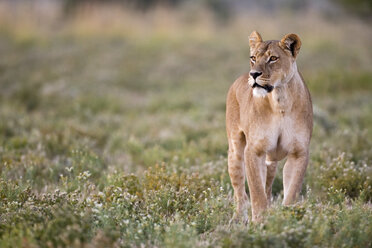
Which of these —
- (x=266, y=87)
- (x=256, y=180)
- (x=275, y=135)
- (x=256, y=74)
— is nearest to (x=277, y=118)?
(x=275, y=135)

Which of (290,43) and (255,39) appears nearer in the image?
(290,43)

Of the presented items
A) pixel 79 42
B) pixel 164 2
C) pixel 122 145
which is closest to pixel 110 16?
pixel 79 42

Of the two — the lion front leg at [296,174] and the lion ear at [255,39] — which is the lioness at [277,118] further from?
the lion ear at [255,39]

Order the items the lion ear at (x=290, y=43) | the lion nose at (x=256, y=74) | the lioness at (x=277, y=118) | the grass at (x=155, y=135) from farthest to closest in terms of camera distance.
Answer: the lion ear at (x=290, y=43) < the lioness at (x=277, y=118) < the lion nose at (x=256, y=74) < the grass at (x=155, y=135)

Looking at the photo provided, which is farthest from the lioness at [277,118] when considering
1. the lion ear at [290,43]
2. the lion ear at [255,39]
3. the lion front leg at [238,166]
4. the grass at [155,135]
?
the lion front leg at [238,166]

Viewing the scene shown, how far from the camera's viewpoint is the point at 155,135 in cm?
945

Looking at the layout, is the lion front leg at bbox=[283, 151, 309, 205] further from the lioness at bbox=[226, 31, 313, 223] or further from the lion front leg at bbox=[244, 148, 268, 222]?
the lion front leg at bbox=[244, 148, 268, 222]

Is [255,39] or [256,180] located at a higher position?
[255,39]

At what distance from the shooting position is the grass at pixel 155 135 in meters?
4.04

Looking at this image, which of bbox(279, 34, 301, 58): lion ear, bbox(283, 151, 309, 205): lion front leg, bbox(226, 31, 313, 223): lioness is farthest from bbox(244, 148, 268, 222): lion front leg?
bbox(279, 34, 301, 58): lion ear

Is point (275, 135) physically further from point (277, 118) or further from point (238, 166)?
point (238, 166)

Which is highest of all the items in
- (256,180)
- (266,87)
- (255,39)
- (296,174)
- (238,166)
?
(255,39)

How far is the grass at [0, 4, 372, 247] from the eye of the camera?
4035 millimetres

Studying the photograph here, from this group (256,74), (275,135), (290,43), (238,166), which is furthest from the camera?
(238,166)
